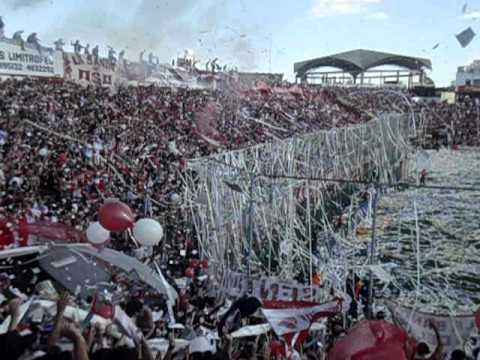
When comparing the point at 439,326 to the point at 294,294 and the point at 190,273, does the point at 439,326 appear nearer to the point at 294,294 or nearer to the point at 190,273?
the point at 294,294

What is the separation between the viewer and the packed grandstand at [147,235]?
16.0 feet

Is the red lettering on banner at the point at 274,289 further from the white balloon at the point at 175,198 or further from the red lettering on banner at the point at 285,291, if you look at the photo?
the white balloon at the point at 175,198

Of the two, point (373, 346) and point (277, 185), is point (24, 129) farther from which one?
point (373, 346)

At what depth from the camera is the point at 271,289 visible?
7.46 meters

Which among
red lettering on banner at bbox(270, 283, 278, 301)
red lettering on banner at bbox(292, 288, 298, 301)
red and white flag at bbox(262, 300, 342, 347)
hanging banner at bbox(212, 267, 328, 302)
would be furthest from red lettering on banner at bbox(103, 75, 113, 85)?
red and white flag at bbox(262, 300, 342, 347)

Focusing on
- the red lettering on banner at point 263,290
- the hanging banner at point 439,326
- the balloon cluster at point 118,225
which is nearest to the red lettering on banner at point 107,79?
the balloon cluster at point 118,225

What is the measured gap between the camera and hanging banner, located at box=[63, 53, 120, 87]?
19141 mm

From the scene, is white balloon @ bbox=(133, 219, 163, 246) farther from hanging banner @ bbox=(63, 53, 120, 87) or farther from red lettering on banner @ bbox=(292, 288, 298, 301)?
hanging banner @ bbox=(63, 53, 120, 87)

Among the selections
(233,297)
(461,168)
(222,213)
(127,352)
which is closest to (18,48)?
(222,213)

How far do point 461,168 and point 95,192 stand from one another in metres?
27.4

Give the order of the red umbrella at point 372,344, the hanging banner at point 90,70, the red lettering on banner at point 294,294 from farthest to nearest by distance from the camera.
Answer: the hanging banner at point 90,70, the red lettering on banner at point 294,294, the red umbrella at point 372,344

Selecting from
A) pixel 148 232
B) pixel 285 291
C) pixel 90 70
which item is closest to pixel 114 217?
pixel 148 232

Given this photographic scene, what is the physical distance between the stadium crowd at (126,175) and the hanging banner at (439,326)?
462 millimetres

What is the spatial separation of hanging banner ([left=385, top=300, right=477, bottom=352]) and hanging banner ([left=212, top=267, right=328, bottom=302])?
149 centimetres
